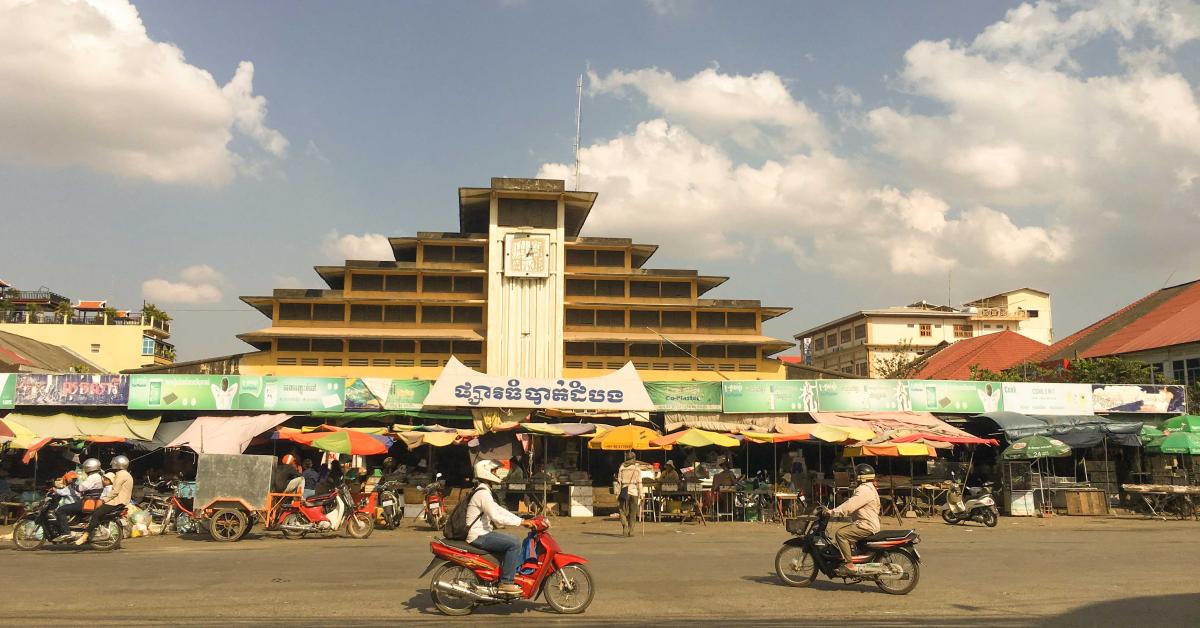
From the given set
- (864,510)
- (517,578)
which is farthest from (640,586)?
(864,510)

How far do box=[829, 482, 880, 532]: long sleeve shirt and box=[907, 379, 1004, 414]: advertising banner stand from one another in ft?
61.8

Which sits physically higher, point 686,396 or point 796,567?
point 686,396

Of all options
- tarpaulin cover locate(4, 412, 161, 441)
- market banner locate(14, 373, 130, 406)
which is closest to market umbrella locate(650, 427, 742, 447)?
tarpaulin cover locate(4, 412, 161, 441)

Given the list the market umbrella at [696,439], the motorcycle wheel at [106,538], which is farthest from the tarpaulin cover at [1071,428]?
the motorcycle wheel at [106,538]

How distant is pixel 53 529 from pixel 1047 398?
27504 millimetres

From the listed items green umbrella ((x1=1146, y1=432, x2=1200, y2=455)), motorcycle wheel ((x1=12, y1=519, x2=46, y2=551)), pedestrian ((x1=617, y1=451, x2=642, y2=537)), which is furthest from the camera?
green umbrella ((x1=1146, y1=432, x2=1200, y2=455))

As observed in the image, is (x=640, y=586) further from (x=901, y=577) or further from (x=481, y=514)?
(x=901, y=577)

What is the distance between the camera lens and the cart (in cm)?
1725

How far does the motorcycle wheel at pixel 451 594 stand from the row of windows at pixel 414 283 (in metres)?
33.3

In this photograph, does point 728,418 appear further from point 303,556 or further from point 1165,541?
point 303,556

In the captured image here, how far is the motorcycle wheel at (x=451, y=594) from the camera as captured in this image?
906 cm

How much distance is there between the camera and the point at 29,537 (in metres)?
15.4

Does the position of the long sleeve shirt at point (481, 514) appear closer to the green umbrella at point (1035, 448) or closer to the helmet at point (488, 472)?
the helmet at point (488, 472)

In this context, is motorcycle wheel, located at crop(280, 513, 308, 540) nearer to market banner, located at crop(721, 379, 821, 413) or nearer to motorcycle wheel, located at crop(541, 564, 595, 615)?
motorcycle wheel, located at crop(541, 564, 595, 615)
